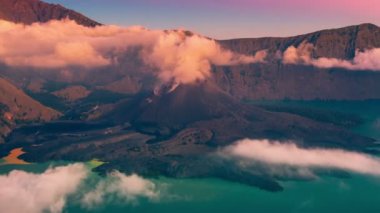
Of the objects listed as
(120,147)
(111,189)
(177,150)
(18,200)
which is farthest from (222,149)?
(18,200)

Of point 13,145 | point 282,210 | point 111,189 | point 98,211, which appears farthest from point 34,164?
point 282,210

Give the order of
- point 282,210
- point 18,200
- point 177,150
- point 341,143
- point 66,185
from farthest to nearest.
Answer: point 341,143, point 177,150, point 66,185, point 282,210, point 18,200

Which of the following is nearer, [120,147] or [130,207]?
[130,207]

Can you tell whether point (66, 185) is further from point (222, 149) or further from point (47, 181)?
point (222, 149)

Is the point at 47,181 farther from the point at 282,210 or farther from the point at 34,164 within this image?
the point at 282,210

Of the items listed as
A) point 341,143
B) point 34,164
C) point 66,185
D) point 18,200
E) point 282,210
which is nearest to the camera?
point 18,200

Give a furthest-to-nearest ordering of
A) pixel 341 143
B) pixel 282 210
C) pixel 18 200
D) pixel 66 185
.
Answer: pixel 341 143, pixel 66 185, pixel 282 210, pixel 18 200
